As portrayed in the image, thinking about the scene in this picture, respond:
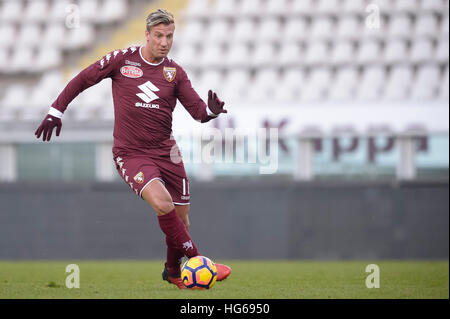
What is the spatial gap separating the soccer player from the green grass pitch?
464mm

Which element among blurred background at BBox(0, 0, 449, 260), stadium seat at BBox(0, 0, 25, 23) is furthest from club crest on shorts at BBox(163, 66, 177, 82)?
stadium seat at BBox(0, 0, 25, 23)

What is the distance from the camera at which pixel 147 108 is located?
6.55m

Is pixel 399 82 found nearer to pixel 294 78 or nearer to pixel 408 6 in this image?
pixel 408 6

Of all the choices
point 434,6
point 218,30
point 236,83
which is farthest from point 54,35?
point 434,6

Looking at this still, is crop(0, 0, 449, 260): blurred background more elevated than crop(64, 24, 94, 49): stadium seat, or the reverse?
crop(64, 24, 94, 49): stadium seat

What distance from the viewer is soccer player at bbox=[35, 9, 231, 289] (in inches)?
253

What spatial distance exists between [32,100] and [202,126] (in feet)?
12.3

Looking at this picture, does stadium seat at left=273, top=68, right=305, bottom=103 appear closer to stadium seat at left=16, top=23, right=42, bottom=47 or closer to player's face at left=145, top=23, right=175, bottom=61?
stadium seat at left=16, top=23, right=42, bottom=47

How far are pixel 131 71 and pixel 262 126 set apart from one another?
6710 millimetres

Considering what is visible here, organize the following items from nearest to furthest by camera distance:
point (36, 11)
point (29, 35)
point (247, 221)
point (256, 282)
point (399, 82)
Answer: point (256, 282) → point (247, 221) → point (399, 82) → point (29, 35) → point (36, 11)

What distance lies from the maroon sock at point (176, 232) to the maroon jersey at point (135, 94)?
0.56 meters

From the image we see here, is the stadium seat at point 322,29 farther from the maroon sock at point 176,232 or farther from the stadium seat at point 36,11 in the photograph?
the maroon sock at point 176,232
